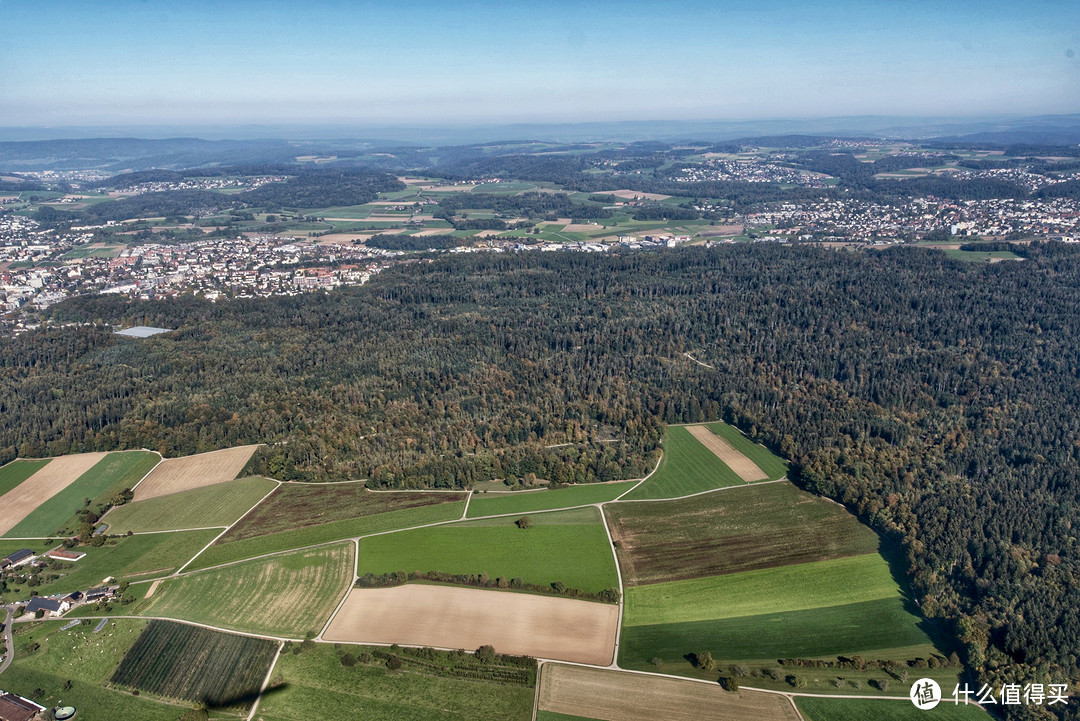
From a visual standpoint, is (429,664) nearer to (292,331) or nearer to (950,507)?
(950,507)

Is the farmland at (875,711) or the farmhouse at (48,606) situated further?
the farmhouse at (48,606)

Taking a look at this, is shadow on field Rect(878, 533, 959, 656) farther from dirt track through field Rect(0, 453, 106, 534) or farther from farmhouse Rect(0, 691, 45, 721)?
dirt track through field Rect(0, 453, 106, 534)

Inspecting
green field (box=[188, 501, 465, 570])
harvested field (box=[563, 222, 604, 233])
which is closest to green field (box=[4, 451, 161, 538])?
green field (box=[188, 501, 465, 570])

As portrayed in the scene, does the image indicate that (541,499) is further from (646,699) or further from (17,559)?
(17,559)

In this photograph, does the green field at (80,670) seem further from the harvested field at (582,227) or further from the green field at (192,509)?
the harvested field at (582,227)

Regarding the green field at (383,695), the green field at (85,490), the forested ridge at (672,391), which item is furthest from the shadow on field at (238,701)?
the green field at (85,490)
